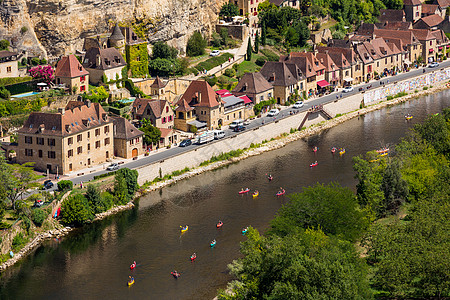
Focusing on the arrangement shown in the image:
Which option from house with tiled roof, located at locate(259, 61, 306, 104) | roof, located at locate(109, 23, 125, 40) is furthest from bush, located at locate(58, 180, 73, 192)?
house with tiled roof, located at locate(259, 61, 306, 104)

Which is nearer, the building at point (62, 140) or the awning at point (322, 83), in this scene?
the building at point (62, 140)

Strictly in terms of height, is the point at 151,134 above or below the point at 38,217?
above

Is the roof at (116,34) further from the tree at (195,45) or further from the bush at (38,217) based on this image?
the bush at (38,217)

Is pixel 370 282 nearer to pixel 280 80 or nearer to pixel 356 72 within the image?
pixel 280 80

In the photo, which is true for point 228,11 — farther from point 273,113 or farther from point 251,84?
point 273,113

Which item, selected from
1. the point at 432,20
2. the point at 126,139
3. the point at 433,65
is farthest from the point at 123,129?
the point at 432,20

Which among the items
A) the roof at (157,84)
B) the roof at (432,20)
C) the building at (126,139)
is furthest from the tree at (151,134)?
the roof at (432,20)

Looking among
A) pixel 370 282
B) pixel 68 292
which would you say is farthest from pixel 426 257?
pixel 68 292
